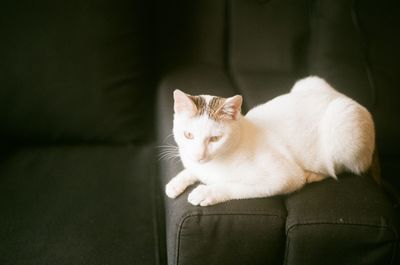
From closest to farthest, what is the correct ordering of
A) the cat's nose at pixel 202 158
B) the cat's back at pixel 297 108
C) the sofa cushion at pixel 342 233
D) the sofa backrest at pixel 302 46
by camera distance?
1. the sofa cushion at pixel 342 233
2. the cat's nose at pixel 202 158
3. the cat's back at pixel 297 108
4. the sofa backrest at pixel 302 46

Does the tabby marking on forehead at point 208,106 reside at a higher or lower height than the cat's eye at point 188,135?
higher

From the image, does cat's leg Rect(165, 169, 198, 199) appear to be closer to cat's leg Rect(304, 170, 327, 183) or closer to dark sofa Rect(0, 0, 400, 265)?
dark sofa Rect(0, 0, 400, 265)

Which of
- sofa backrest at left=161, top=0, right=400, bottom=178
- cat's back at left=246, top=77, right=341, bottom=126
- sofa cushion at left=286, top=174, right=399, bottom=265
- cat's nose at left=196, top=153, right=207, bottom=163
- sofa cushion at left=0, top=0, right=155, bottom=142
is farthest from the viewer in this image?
sofa backrest at left=161, top=0, right=400, bottom=178

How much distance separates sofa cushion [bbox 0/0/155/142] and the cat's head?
1.72ft

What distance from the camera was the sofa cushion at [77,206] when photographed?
2.96 ft

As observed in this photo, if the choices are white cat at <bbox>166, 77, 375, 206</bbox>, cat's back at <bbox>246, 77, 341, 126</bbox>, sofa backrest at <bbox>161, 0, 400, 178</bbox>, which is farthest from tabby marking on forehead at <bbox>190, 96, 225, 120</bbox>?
sofa backrest at <bbox>161, 0, 400, 178</bbox>

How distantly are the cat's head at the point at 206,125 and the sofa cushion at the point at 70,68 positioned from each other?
0.52 meters

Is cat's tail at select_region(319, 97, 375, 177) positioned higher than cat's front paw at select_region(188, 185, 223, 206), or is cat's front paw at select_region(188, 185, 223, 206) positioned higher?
cat's tail at select_region(319, 97, 375, 177)

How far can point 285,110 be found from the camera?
996 mm

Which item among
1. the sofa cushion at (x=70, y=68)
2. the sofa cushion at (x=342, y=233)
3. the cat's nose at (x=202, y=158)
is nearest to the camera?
the sofa cushion at (x=342, y=233)

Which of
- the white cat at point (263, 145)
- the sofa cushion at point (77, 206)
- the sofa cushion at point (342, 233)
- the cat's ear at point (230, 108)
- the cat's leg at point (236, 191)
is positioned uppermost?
the cat's ear at point (230, 108)

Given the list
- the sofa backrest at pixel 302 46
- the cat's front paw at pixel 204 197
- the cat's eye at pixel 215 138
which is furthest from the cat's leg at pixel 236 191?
the sofa backrest at pixel 302 46

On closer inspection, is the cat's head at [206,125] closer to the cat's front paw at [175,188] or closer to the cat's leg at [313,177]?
the cat's front paw at [175,188]

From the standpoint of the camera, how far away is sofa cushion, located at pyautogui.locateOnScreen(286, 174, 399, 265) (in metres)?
0.71
